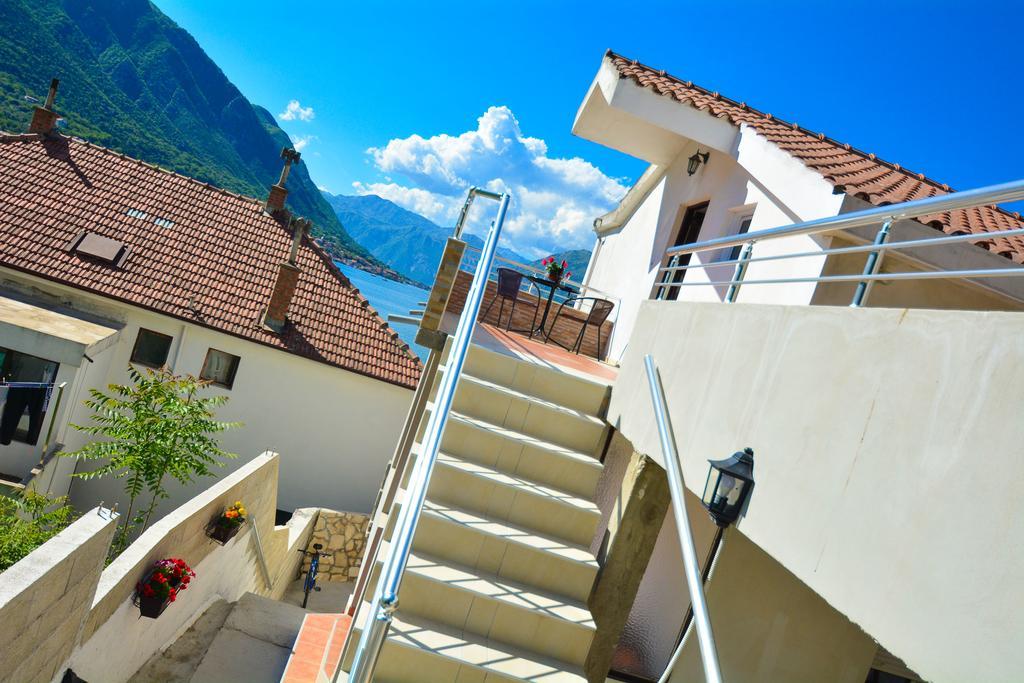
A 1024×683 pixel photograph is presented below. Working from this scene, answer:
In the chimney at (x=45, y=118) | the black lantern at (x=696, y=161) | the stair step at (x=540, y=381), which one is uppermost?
the black lantern at (x=696, y=161)

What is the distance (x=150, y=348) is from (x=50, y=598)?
38.7ft

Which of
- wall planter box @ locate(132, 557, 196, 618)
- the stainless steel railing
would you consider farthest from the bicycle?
the stainless steel railing

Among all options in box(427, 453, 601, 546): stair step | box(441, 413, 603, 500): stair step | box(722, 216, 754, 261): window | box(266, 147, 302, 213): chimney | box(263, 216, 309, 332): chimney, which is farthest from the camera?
box(266, 147, 302, 213): chimney

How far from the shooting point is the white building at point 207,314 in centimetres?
1440

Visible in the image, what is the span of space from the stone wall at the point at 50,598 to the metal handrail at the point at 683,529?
12.6ft

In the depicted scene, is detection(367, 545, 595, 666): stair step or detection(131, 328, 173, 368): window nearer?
detection(367, 545, 595, 666): stair step

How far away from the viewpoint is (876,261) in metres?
3.34

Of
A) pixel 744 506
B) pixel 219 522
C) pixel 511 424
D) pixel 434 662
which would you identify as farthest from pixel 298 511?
pixel 744 506

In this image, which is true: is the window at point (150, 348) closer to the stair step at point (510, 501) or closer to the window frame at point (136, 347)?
the window frame at point (136, 347)

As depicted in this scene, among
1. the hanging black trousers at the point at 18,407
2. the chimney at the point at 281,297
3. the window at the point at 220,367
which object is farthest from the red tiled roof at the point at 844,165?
the window at the point at 220,367

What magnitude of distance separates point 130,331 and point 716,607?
14304mm

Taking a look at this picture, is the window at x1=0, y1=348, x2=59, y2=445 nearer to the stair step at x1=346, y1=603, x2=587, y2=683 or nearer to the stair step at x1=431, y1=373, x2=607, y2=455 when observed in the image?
the stair step at x1=431, y1=373, x2=607, y2=455

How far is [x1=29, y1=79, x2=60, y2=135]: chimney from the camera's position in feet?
58.1

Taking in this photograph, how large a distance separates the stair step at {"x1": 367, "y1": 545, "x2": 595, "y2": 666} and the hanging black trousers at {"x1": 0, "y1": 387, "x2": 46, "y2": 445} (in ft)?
29.0
